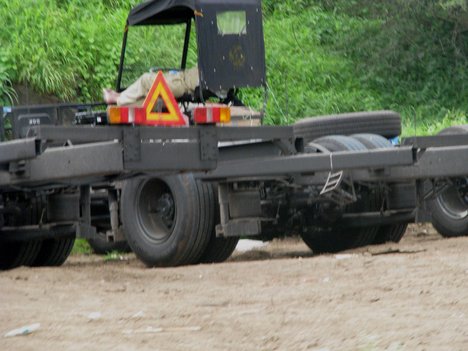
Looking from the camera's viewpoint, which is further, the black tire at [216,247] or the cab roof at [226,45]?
the cab roof at [226,45]

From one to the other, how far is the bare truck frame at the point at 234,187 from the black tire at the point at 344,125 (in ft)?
0.04

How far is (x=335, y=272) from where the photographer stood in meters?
8.52

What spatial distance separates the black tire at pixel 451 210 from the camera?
1145cm

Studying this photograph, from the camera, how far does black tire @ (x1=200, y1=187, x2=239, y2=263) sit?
33.2ft

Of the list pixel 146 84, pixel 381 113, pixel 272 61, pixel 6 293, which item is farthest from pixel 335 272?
pixel 272 61

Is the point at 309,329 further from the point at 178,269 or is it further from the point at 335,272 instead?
the point at 178,269

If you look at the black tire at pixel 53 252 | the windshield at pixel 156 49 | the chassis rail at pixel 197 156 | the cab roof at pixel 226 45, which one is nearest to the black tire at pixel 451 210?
the chassis rail at pixel 197 156

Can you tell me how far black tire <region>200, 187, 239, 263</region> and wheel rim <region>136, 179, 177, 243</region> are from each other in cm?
35

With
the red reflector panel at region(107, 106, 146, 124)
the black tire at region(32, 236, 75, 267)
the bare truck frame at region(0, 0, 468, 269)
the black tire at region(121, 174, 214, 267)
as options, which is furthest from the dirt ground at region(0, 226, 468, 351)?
the black tire at region(32, 236, 75, 267)

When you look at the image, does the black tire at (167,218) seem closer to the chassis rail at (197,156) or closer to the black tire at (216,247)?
the black tire at (216,247)

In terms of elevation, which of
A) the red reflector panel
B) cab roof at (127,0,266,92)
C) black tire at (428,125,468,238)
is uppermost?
cab roof at (127,0,266,92)

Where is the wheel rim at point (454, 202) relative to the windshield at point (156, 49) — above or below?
below

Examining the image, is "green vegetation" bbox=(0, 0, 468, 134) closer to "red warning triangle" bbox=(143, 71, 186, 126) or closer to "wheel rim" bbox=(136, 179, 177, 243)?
"wheel rim" bbox=(136, 179, 177, 243)

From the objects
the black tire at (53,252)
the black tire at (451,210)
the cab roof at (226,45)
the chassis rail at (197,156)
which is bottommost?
the black tire at (53,252)
